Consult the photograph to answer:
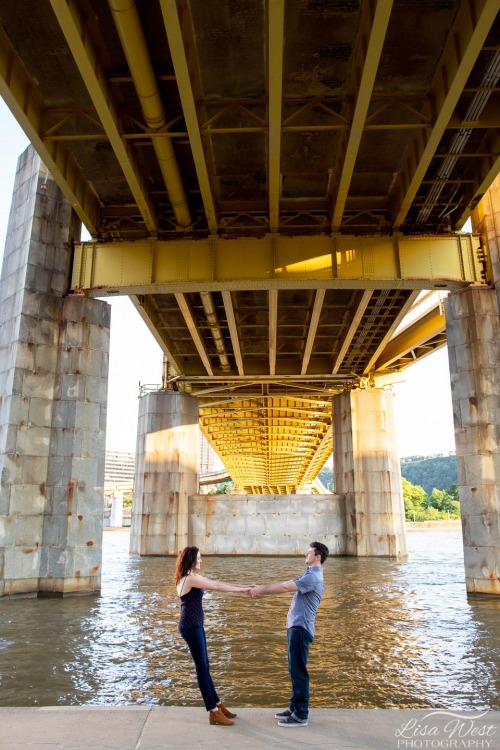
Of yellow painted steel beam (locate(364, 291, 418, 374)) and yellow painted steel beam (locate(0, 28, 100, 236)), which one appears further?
yellow painted steel beam (locate(364, 291, 418, 374))

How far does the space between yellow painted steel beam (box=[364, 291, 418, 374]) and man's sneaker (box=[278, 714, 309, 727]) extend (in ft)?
54.0

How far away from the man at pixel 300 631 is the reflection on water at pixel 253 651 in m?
1.16

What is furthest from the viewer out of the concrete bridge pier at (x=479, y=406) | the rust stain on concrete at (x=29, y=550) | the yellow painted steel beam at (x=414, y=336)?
the yellow painted steel beam at (x=414, y=336)

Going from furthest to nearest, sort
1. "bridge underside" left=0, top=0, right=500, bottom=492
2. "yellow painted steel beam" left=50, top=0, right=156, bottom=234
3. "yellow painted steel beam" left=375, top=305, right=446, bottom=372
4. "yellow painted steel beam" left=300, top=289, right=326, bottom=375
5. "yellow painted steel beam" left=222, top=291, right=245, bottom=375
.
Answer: "yellow painted steel beam" left=375, top=305, right=446, bottom=372
"yellow painted steel beam" left=222, top=291, right=245, bottom=375
"yellow painted steel beam" left=300, top=289, right=326, bottom=375
"bridge underside" left=0, top=0, right=500, bottom=492
"yellow painted steel beam" left=50, top=0, right=156, bottom=234

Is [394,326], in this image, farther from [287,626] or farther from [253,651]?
[287,626]

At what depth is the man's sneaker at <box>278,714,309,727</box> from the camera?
473 centimetres

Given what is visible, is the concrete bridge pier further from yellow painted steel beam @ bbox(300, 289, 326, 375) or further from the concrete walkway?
the concrete walkway

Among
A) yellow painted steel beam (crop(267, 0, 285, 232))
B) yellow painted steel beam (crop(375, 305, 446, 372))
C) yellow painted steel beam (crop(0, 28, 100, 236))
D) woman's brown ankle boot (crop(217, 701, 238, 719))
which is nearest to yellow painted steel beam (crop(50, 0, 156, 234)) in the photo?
yellow painted steel beam (crop(0, 28, 100, 236))

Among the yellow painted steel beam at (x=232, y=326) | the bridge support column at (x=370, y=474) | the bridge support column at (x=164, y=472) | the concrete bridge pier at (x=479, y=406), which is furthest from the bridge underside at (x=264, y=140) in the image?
the bridge support column at (x=164, y=472)

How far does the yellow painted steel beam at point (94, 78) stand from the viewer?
30.1 feet

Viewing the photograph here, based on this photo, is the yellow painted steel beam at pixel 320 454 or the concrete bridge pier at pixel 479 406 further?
the yellow painted steel beam at pixel 320 454

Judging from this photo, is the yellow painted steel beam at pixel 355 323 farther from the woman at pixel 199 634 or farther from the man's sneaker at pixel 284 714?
the man's sneaker at pixel 284 714

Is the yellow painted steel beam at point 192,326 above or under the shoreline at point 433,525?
above

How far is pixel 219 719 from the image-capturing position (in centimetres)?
473
